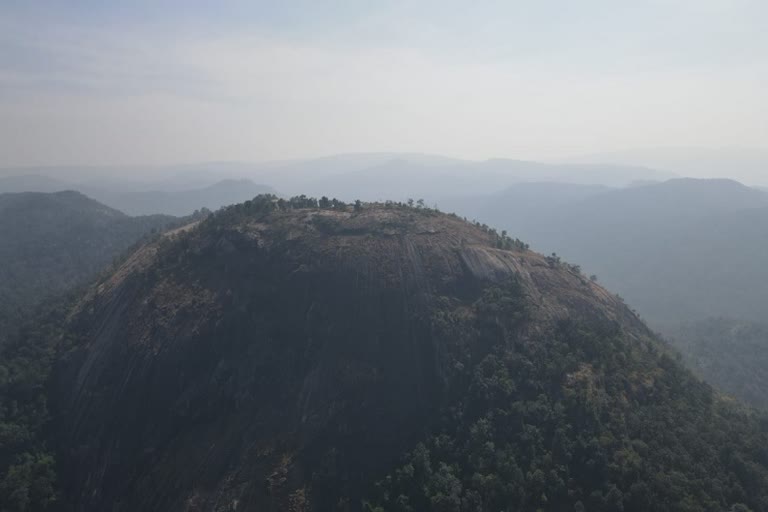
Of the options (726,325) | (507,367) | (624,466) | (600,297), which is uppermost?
(600,297)

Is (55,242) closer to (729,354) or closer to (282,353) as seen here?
(282,353)

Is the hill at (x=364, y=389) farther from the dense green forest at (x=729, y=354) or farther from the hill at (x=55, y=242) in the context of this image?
the hill at (x=55, y=242)

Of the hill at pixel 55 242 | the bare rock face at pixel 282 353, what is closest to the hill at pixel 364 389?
the bare rock face at pixel 282 353

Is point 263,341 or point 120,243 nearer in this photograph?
point 263,341

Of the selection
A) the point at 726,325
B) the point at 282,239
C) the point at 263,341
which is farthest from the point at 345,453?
the point at 726,325

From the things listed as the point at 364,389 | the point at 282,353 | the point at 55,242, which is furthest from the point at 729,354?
the point at 55,242

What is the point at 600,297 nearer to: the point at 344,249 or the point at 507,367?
the point at 507,367

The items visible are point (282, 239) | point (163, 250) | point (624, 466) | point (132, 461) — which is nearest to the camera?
point (624, 466)
